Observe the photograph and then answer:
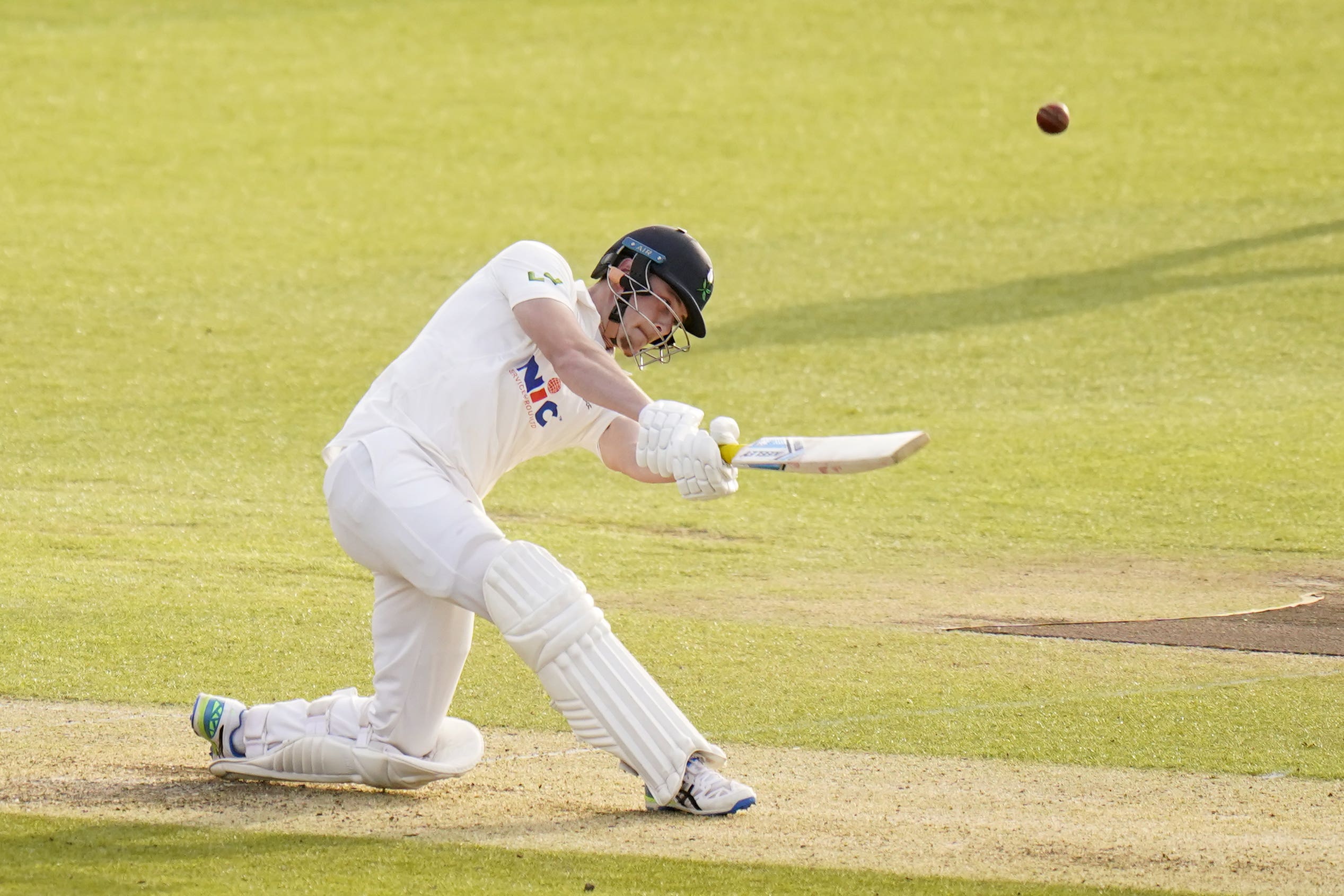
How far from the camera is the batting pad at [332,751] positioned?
5.08 m

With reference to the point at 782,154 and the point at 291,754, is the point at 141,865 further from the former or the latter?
the point at 782,154

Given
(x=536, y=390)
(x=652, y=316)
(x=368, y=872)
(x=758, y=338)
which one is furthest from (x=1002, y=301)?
(x=368, y=872)

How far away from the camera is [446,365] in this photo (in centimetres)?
500

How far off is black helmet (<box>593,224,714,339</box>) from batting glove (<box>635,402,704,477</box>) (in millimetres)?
434

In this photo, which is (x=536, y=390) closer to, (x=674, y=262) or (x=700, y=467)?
(x=674, y=262)

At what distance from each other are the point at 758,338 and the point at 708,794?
29.8ft

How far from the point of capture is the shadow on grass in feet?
45.6

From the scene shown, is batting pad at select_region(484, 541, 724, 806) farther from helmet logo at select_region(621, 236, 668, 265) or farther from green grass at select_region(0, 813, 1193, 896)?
helmet logo at select_region(621, 236, 668, 265)

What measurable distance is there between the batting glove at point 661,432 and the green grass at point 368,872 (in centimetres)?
108

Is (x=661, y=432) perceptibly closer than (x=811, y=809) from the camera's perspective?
Yes

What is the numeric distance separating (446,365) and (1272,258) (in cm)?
1242

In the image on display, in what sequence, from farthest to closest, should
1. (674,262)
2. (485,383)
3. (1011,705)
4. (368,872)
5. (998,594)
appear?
(998,594) < (1011,705) < (674,262) < (485,383) < (368,872)

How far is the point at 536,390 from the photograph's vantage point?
5031 millimetres

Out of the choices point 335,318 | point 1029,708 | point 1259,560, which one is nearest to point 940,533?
point 1259,560
